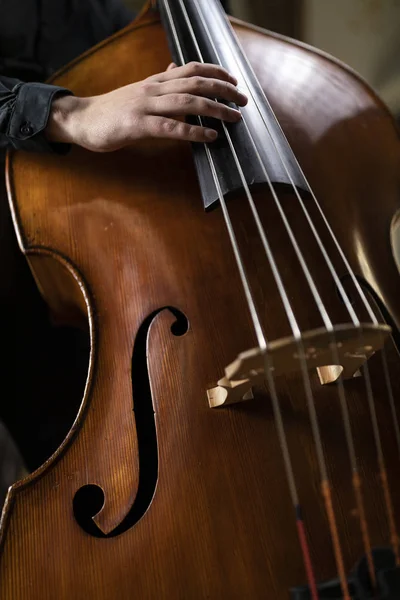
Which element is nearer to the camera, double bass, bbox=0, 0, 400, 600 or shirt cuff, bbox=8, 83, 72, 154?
double bass, bbox=0, 0, 400, 600

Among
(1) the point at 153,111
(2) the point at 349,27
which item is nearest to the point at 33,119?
(1) the point at 153,111

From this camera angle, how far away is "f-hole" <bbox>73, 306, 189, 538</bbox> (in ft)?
1.51

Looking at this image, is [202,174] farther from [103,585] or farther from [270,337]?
[103,585]

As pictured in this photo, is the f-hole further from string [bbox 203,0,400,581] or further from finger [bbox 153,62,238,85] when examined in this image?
finger [bbox 153,62,238,85]

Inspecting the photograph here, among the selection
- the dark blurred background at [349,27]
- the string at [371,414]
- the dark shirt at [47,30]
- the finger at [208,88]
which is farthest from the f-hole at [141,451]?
the dark blurred background at [349,27]

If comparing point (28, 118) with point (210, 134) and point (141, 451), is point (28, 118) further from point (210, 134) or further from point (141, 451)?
point (141, 451)

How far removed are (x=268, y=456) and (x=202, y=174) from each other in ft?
1.08

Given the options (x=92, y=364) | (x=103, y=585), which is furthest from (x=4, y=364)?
(x=103, y=585)

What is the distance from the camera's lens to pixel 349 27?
1.20m

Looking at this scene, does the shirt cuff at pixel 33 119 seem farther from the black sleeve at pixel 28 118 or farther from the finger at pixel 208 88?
the finger at pixel 208 88

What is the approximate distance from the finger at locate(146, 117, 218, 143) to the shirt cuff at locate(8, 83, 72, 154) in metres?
0.15

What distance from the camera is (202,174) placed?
60cm

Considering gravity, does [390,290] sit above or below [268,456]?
above

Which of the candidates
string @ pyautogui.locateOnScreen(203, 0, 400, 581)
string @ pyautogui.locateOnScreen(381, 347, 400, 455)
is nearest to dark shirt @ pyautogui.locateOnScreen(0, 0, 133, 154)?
string @ pyautogui.locateOnScreen(203, 0, 400, 581)
